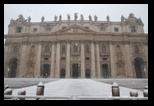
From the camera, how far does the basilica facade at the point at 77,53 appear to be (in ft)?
114

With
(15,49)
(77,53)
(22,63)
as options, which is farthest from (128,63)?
(15,49)

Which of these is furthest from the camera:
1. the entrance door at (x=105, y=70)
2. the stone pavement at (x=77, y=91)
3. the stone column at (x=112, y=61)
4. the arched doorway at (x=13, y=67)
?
the arched doorway at (x=13, y=67)

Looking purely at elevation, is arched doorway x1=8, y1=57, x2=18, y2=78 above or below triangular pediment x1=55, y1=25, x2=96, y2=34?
below

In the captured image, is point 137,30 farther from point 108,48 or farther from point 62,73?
point 62,73

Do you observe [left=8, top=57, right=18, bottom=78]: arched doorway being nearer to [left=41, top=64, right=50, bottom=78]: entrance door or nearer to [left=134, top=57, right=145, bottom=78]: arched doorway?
[left=41, top=64, right=50, bottom=78]: entrance door

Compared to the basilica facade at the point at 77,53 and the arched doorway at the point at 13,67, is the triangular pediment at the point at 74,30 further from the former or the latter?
the arched doorway at the point at 13,67

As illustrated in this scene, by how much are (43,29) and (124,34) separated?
1975cm

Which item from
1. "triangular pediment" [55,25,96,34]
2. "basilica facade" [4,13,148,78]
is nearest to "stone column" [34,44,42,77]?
"basilica facade" [4,13,148,78]

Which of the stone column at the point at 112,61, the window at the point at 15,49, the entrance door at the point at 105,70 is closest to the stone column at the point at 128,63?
the stone column at the point at 112,61

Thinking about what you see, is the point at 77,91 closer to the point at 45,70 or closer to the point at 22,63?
the point at 45,70

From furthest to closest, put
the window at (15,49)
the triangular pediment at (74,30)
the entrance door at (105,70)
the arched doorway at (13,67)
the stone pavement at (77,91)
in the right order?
1. the window at (15,49)
2. the arched doorway at (13,67)
3. the triangular pediment at (74,30)
4. the entrance door at (105,70)
5. the stone pavement at (77,91)

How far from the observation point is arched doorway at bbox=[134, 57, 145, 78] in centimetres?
3569
